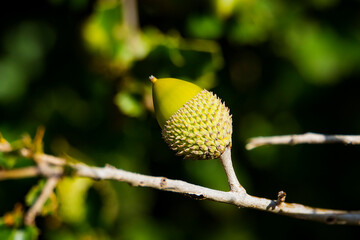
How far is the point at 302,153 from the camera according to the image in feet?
9.91

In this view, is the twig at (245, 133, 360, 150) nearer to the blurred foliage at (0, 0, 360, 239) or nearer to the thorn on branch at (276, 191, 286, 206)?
the thorn on branch at (276, 191, 286, 206)

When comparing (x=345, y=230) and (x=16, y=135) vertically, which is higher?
(x=345, y=230)

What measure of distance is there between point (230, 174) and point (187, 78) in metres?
0.96

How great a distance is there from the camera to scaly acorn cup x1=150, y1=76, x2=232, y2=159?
135cm

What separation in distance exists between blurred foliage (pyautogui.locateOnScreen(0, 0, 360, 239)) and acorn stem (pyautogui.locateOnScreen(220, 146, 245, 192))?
0.89 metres

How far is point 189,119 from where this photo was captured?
1.39 meters

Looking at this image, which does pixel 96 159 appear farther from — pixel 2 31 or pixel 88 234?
pixel 2 31

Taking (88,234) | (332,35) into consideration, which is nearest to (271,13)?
(332,35)

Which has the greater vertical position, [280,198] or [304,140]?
[304,140]

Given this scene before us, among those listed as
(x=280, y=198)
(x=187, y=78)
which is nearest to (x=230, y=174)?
(x=280, y=198)

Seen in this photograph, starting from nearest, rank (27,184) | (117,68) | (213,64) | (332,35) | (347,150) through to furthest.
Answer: (213,64), (117,68), (27,184), (332,35), (347,150)

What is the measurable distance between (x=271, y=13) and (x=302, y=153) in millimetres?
998

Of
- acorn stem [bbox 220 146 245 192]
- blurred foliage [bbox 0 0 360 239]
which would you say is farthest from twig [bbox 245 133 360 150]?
blurred foliage [bbox 0 0 360 239]

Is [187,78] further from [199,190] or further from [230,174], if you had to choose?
[199,190]
